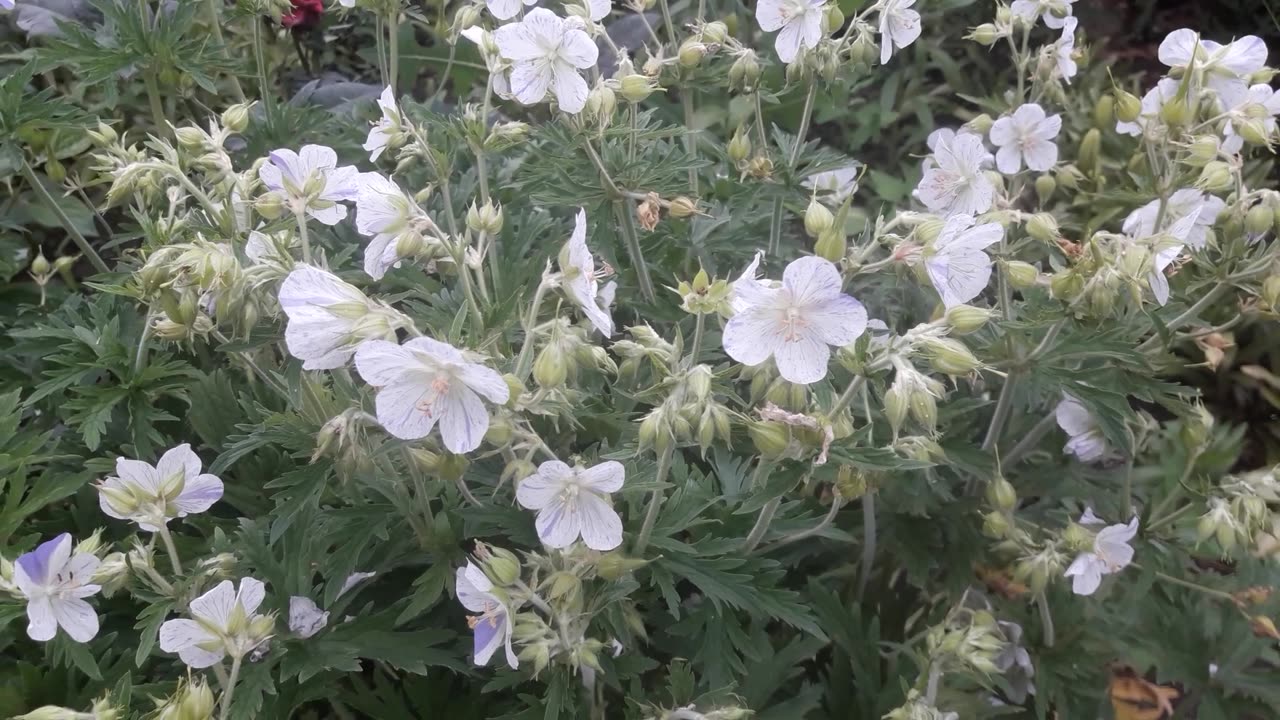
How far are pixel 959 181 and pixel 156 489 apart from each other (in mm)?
1179

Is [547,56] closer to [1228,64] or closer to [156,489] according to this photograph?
[156,489]

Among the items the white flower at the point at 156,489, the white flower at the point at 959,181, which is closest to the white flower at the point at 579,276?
the white flower at the point at 156,489

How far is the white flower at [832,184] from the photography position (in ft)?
4.99

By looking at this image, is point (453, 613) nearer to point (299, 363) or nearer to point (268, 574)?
point (268, 574)

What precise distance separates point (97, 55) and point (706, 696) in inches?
57.7

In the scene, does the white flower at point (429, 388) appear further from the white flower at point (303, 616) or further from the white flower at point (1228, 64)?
the white flower at point (1228, 64)

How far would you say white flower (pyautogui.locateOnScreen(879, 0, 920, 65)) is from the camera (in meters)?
1.34

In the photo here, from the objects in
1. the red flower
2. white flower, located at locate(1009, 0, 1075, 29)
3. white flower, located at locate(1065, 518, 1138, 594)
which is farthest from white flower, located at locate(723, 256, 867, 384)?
the red flower

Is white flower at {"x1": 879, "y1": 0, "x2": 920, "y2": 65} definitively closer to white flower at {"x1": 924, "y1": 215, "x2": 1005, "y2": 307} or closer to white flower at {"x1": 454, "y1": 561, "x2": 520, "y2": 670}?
white flower at {"x1": 924, "y1": 215, "x2": 1005, "y2": 307}

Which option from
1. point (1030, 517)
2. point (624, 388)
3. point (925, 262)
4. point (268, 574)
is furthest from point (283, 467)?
point (1030, 517)

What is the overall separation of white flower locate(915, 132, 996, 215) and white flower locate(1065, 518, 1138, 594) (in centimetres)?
53

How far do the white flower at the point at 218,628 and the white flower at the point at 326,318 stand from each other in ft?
1.02

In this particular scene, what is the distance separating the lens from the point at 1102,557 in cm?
139

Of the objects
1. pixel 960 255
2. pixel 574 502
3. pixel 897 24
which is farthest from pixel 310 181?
pixel 897 24
